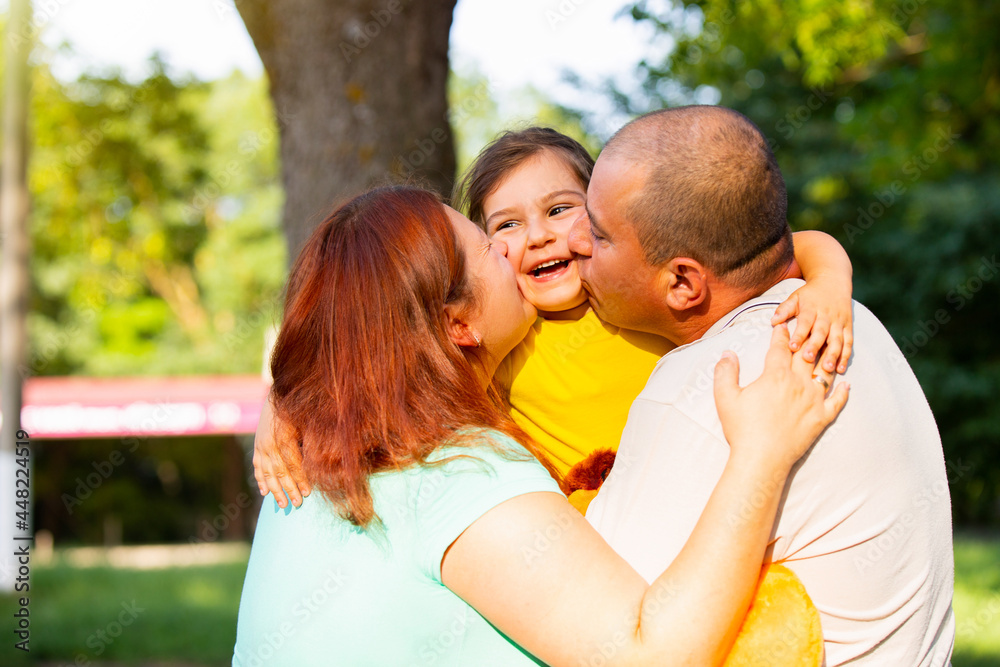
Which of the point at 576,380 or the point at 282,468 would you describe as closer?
the point at 282,468

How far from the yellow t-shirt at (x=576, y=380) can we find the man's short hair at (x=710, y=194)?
58cm

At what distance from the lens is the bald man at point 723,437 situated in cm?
160

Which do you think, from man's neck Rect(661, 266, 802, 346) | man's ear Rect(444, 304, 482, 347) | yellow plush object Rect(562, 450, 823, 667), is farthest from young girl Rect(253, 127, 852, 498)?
yellow plush object Rect(562, 450, 823, 667)

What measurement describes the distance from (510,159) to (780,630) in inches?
72.0

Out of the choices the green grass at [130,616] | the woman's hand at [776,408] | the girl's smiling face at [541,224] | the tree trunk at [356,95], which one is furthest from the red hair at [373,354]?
the green grass at [130,616]

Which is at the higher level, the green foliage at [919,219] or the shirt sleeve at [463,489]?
the shirt sleeve at [463,489]

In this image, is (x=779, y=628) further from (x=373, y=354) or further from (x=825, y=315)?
(x=373, y=354)

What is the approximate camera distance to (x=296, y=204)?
13.1ft

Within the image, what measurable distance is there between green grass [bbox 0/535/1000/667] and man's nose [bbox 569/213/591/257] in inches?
198

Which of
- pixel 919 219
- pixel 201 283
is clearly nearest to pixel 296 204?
pixel 919 219

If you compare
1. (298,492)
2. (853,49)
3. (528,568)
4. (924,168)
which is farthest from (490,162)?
(924,168)

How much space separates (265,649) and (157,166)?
29.2ft

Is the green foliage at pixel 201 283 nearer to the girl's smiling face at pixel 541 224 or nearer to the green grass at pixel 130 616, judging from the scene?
the green grass at pixel 130 616

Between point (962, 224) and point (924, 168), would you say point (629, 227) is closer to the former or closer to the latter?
point (924, 168)
